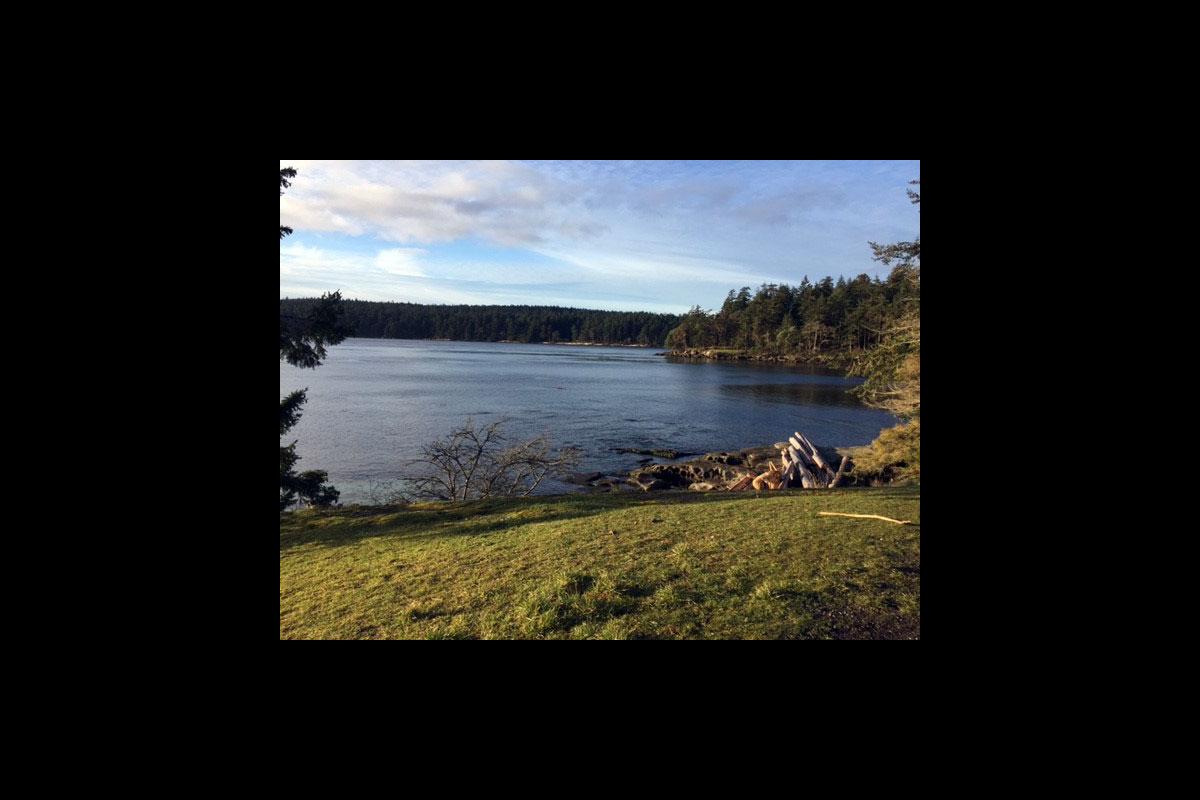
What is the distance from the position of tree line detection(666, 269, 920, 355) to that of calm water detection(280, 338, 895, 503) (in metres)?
9.79

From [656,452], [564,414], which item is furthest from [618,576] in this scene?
[564,414]

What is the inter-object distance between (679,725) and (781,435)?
23091mm

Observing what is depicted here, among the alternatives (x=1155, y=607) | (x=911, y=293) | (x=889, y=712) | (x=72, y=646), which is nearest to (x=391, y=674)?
(x=72, y=646)

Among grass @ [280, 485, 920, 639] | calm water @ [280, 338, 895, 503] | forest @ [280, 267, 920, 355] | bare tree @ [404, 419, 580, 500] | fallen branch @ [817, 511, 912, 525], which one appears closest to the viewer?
grass @ [280, 485, 920, 639]

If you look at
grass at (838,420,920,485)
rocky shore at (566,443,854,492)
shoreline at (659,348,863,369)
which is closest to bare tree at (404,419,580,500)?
rocky shore at (566,443,854,492)

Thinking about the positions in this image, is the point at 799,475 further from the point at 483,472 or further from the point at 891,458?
the point at 483,472

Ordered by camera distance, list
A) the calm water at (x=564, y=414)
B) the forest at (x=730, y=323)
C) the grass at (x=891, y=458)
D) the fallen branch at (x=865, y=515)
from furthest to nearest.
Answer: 1. the forest at (x=730, y=323)
2. the calm water at (x=564, y=414)
3. the grass at (x=891, y=458)
4. the fallen branch at (x=865, y=515)

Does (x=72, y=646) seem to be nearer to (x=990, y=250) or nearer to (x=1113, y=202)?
(x=990, y=250)

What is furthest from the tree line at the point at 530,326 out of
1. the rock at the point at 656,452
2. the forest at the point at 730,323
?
the rock at the point at 656,452

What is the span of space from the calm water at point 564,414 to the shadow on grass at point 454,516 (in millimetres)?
4254

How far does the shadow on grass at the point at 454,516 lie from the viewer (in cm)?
856

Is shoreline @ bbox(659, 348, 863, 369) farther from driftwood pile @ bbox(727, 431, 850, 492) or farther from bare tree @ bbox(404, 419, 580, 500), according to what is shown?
bare tree @ bbox(404, 419, 580, 500)

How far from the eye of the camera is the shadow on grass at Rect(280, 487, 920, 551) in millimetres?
8562

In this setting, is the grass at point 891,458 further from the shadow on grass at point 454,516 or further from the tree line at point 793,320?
the tree line at point 793,320
